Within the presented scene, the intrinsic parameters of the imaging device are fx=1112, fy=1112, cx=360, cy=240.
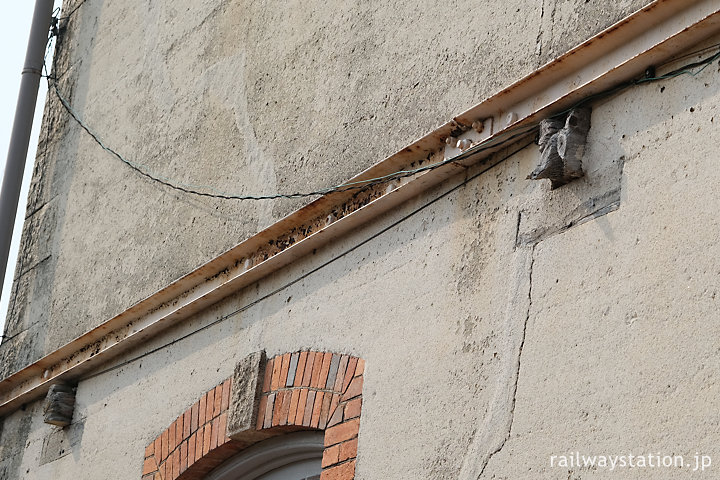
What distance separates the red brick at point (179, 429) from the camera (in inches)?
208

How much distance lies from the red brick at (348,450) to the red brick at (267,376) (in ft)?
1.99

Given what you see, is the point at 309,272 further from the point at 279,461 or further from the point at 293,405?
the point at 279,461

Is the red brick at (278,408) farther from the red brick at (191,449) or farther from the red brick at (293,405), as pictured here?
the red brick at (191,449)

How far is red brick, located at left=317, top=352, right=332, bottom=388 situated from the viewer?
452 centimetres

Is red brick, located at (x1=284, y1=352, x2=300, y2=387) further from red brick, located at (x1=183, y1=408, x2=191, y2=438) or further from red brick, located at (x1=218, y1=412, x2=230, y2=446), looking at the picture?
red brick, located at (x1=183, y1=408, x2=191, y2=438)

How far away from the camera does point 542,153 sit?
3750 millimetres

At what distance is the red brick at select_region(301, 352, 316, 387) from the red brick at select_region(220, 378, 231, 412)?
554 mm

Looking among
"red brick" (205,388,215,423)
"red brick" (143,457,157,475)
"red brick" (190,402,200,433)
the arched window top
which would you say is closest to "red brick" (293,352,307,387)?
the arched window top

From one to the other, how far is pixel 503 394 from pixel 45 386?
3.75m

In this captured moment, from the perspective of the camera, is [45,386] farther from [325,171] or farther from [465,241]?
[465,241]

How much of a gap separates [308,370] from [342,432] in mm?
387

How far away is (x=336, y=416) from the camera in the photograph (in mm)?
4391

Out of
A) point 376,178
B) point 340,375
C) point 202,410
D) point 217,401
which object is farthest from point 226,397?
point 376,178

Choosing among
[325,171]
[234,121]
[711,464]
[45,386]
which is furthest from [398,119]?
[45,386]
